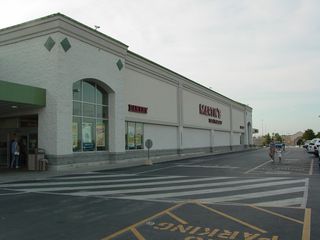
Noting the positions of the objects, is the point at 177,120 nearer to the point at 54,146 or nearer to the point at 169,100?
the point at 169,100

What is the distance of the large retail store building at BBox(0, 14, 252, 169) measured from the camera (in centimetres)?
2117

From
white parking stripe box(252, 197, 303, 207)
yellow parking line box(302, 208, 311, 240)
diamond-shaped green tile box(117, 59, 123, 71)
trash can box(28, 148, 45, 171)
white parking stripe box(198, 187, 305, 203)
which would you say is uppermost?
diamond-shaped green tile box(117, 59, 123, 71)

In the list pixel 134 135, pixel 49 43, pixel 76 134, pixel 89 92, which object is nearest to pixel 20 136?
pixel 76 134

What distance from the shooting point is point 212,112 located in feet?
163

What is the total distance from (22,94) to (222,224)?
49.6 ft

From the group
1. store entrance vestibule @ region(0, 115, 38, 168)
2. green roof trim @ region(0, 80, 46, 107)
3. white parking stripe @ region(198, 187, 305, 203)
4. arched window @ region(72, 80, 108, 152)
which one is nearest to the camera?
white parking stripe @ region(198, 187, 305, 203)

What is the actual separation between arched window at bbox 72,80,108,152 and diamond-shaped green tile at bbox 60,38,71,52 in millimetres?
2283

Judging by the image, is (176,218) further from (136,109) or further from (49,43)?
(136,109)

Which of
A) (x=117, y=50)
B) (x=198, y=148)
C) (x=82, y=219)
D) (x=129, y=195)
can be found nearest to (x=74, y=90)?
(x=117, y=50)

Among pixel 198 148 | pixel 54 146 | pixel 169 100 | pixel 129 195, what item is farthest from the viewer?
pixel 198 148

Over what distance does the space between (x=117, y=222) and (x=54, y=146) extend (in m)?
13.8

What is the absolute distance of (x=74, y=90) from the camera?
23062 millimetres

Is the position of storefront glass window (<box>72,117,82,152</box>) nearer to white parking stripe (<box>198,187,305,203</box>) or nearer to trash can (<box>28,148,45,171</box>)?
trash can (<box>28,148,45,171</box>)

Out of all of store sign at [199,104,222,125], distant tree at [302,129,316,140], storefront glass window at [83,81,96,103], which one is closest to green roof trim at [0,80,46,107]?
storefront glass window at [83,81,96,103]
